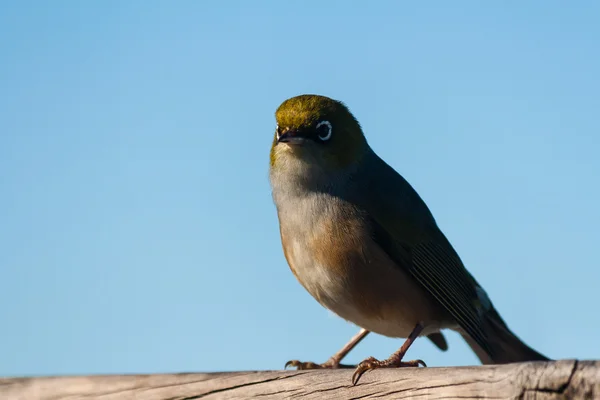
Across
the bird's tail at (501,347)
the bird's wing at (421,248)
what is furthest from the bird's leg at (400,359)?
the bird's tail at (501,347)

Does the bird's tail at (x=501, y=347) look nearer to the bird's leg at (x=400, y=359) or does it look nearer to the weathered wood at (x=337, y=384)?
the bird's leg at (x=400, y=359)

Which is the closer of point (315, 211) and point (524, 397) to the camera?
point (524, 397)

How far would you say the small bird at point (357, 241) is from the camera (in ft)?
18.8

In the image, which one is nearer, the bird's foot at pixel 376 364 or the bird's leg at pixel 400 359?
the bird's foot at pixel 376 364

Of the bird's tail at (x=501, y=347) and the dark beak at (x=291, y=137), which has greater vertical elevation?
the dark beak at (x=291, y=137)

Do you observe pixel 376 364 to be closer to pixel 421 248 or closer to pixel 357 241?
pixel 357 241

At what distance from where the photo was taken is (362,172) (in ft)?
20.2

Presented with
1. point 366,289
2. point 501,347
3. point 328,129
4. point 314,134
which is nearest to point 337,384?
point 366,289

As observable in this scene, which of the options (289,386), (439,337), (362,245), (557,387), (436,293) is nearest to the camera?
(557,387)

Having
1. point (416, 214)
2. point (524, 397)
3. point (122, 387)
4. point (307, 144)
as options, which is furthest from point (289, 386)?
point (416, 214)

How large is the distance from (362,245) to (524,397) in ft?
8.89

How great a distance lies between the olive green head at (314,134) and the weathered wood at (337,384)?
2182 mm

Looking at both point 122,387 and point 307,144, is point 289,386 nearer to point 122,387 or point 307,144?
point 122,387

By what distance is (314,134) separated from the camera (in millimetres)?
5852
